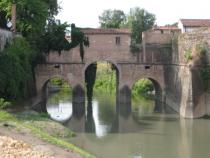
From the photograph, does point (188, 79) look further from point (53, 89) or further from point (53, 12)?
point (53, 89)

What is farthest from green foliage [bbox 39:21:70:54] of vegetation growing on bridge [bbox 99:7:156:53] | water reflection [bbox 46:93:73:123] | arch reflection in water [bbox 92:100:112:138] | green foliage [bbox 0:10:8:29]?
vegetation growing on bridge [bbox 99:7:156:53]

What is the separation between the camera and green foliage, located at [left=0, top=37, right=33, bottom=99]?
3049 cm

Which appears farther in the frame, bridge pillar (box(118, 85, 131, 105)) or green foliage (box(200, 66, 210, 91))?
bridge pillar (box(118, 85, 131, 105))


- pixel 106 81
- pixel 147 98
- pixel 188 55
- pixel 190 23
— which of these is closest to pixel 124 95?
pixel 147 98

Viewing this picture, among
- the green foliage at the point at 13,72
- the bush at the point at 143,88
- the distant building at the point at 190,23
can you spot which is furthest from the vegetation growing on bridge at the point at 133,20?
the green foliage at the point at 13,72

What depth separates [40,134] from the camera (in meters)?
20.4

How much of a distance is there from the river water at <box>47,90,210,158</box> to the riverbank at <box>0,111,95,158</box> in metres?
1.27

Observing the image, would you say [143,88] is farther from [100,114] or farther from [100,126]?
[100,126]

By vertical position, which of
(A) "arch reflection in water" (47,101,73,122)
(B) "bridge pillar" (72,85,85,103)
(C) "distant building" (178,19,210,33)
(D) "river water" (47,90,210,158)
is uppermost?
(C) "distant building" (178,19,210,33)

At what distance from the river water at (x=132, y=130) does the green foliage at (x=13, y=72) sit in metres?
4.05

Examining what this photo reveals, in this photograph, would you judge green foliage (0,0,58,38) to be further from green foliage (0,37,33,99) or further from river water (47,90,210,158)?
river water (47,90,210,158)

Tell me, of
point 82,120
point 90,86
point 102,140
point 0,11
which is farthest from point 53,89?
point 102,140

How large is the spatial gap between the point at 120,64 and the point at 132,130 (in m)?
16.2

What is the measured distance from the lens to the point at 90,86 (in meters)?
49.8
